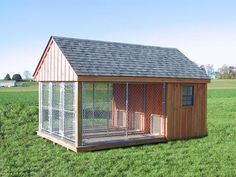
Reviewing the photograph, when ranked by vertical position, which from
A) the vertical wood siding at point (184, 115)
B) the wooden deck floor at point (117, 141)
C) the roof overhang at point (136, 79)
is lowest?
the wooden deck floor at point (117, 141)

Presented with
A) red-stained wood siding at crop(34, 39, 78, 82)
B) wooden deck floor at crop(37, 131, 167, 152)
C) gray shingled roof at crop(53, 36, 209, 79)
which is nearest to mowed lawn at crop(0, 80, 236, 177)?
wooden deck floor at crop(37, 131, 167, 152)

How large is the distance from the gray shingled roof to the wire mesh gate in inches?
32.1

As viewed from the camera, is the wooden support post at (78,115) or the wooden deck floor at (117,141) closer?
the wooden support post at (78,115)

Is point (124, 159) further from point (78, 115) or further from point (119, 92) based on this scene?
point (119, 92)

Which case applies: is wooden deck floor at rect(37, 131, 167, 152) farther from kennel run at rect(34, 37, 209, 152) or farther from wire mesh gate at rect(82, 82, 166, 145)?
wire mesh gate at rect(82, 82, 166, 145)

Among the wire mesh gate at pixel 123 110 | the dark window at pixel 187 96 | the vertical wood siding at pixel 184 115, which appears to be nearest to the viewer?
the vertical wood siding at pixel 184 115

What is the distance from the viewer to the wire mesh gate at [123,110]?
1499cm

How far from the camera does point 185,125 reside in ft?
50.0

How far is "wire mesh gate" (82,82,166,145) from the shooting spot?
15.0 m

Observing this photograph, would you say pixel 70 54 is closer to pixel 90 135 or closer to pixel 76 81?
pixel 76 81

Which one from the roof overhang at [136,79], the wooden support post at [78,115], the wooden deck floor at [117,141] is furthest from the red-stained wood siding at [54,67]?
the wooden deck floor at [117,141]

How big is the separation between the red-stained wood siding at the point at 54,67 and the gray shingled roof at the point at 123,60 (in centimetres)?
29

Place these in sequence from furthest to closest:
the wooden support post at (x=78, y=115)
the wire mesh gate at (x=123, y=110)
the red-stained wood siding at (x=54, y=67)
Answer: the wire mesh gate at (x=123, y=110), the red-stained wood siding at (x=54, y=67), the wooden support post at (x=78, y=115)

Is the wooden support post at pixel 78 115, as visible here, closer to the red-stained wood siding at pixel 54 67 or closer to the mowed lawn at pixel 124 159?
the red-stained wood siding at pixel 54 67
